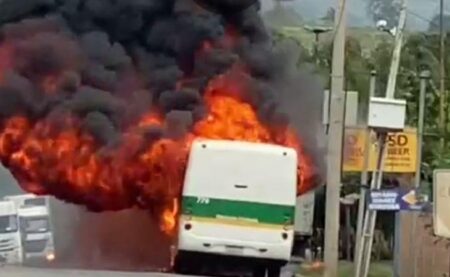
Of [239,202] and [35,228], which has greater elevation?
[239,202]

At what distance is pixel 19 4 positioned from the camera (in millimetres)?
31141

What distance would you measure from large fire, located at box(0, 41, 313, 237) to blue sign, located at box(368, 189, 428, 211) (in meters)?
4.90

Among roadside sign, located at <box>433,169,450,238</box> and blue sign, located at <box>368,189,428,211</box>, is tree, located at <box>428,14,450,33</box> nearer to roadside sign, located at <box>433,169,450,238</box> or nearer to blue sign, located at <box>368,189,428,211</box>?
blue sign, located at <box>368,189,428,211</box>

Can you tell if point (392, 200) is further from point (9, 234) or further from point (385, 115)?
point (9, 234)

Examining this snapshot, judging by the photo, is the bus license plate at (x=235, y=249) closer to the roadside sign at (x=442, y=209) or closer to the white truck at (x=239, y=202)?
the white truck at (x=239, y=202)

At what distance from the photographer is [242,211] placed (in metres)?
23.7

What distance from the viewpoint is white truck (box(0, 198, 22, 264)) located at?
30.6 m

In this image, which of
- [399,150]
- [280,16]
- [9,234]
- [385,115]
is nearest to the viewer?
[385,115]

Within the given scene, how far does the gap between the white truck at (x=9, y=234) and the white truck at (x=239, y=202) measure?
761cm

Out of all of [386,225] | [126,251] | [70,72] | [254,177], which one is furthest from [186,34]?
[386,225]

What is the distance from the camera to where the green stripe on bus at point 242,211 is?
2366 centimetres

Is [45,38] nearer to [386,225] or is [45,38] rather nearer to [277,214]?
[277,214]

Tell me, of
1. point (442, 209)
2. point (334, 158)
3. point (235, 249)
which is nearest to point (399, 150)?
point (334, 158)

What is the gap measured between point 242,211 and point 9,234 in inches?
373
